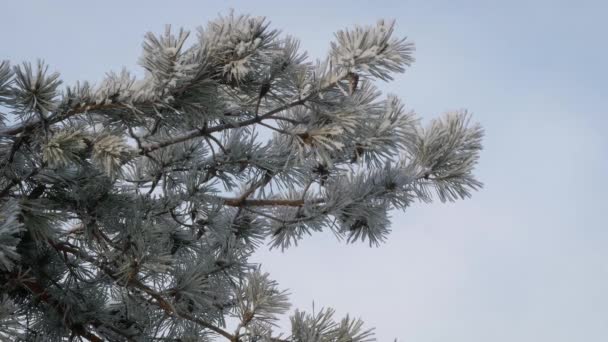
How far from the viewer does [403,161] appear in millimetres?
2762

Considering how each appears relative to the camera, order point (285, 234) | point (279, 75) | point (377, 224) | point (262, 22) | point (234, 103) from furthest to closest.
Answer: point (285, 234) → point (377, 224) → point (234, 103) → point (279, 75) → point (262, 22)

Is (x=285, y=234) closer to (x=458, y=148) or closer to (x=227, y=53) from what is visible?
(x=458, y=148)

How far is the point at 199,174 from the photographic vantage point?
276 cm

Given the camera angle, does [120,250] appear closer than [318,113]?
No

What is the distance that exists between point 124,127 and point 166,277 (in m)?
0.55

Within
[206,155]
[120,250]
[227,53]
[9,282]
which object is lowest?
[9,282]

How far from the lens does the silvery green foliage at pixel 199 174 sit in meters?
2.13

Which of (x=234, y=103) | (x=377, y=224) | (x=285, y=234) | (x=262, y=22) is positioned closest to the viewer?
(x=262, y=22)

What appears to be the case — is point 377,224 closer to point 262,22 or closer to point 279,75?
point 279,75

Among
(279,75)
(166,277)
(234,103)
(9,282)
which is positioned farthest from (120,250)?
(279,75)

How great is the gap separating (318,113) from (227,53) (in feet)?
1.00

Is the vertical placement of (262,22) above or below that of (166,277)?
above

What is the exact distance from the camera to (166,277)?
259cm

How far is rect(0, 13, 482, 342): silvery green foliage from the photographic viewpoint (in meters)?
2.13
